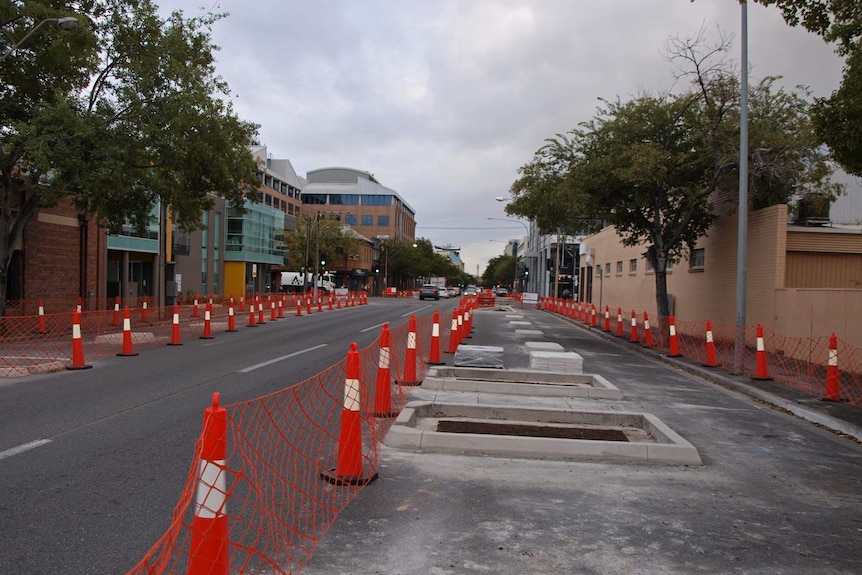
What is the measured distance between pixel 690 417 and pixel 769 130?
12497mm

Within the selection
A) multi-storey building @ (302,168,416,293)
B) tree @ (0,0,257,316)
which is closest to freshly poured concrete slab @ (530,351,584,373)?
tree @ (0,0,257,316)

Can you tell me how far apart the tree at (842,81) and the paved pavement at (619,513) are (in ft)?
13.6

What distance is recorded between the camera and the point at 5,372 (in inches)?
446

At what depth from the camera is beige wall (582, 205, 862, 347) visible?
14695mm

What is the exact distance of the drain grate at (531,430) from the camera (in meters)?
7.55

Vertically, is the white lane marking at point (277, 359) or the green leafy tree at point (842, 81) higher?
the green leafy tree at point (842, 81)

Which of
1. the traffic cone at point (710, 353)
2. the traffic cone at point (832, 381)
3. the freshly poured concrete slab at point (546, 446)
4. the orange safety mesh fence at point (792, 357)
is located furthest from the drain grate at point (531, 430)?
the traffic cone at point (710, 353)

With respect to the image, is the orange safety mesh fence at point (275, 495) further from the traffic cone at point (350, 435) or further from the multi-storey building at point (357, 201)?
the multi-storey building at point (357, 201)

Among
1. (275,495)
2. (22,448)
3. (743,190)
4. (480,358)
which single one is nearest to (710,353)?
(743,190)

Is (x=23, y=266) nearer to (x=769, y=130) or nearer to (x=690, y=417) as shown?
(x=690, y=417)

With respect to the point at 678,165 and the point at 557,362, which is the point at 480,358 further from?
the point at 678,165

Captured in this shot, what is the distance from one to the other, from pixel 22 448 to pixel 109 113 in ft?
45.6

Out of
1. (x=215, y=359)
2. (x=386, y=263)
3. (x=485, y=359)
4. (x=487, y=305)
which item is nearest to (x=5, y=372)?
(x=215, y=359)

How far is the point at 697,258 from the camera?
2391 cm
